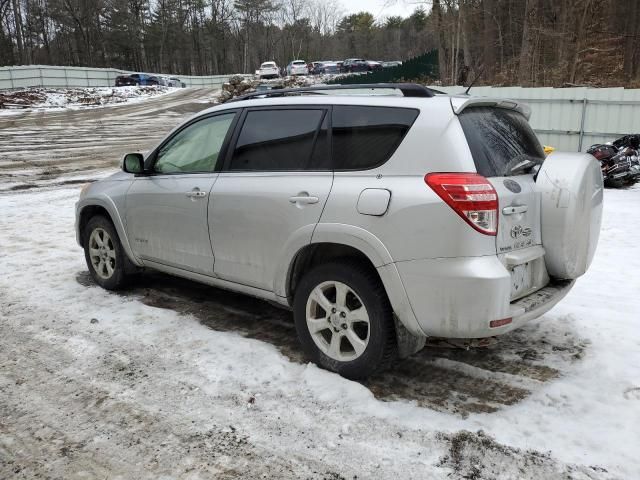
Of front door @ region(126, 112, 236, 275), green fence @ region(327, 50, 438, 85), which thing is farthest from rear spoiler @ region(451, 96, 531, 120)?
green fence @ region(327, 50, 438, 85)

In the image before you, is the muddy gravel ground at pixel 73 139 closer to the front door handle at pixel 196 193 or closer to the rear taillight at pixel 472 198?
the front door handle at pixel 196 193

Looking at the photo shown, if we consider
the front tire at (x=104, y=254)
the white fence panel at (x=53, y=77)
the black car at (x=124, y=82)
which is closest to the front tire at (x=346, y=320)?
the front tire at (x=104, y=254)

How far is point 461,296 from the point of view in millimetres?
2998

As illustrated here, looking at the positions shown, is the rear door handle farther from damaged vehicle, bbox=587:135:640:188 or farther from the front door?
damaged vehicle, bbox=587:135:640:188

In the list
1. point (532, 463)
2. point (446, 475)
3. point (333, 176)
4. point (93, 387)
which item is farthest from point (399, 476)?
point (93, 387)

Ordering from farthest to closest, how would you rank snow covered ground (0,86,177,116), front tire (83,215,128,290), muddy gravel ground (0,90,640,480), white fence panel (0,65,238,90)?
white fence panel (0,65,238,90) → snow covered ground (0,86,177,116) → front tire (83,215,128,290) → muddy gravel ground (0,90,640,480)

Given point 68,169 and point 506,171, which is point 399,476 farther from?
point 68,169

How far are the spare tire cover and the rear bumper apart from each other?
466mm

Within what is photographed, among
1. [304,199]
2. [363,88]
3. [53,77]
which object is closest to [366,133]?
[363,88]

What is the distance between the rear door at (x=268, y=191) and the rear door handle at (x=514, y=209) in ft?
3.50

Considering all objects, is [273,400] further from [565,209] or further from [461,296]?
[565,209]

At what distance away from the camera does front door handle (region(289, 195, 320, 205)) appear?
354 centimetres

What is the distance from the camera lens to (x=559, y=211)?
3369 mm

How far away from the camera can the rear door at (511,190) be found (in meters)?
3.12
